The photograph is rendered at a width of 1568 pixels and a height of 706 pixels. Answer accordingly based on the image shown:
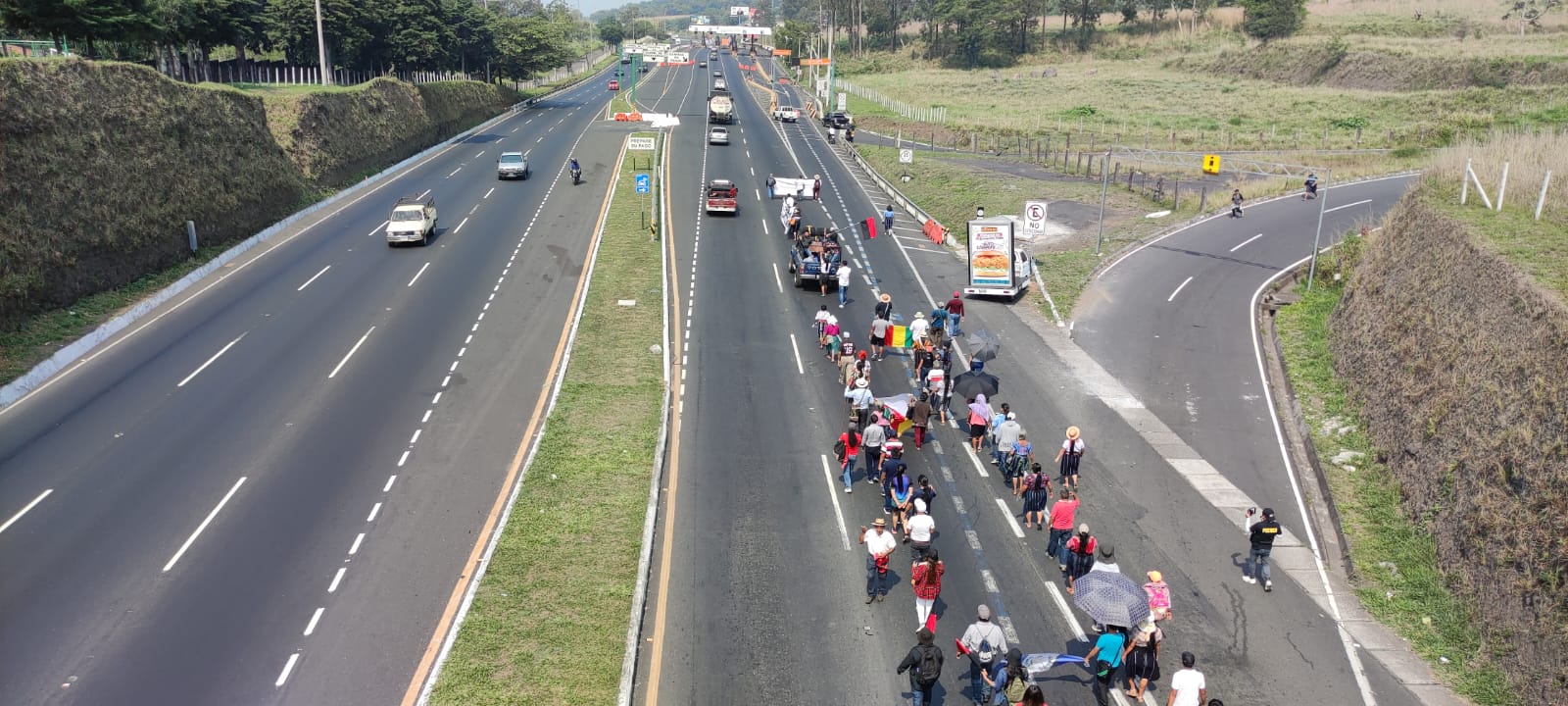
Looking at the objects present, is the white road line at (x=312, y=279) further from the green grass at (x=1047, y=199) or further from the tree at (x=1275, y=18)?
the tree at (x=1275, y=18)

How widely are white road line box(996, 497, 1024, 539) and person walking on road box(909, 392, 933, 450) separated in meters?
2.75

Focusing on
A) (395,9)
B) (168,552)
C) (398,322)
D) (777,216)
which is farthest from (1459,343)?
(395,9)

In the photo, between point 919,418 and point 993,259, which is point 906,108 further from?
point 919,418

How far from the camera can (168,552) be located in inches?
710

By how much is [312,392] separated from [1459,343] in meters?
27.4

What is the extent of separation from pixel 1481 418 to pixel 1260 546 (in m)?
5.74

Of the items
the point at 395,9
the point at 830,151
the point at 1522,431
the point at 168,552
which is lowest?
the point at 168,552

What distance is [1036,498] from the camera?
19.8 metres

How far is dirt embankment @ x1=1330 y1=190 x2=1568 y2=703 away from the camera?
50.4 feet

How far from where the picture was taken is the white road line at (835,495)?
766 inches

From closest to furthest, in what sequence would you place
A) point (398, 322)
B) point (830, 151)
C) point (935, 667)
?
point (935, 667), point (398, 322), point (830, 151)

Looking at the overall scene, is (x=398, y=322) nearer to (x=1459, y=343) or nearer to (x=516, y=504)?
(x=516, y=504)

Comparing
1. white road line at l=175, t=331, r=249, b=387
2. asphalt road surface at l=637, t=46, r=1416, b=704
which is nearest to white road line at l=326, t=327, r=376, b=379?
white road line at l=175, t=331, r=249, b=387

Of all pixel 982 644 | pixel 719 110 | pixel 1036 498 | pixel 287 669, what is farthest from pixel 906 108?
pixel 287 669
